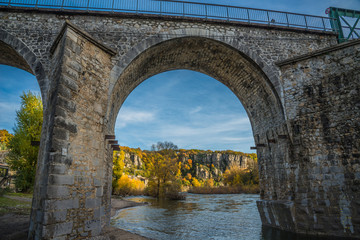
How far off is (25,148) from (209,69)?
15532 millimetres

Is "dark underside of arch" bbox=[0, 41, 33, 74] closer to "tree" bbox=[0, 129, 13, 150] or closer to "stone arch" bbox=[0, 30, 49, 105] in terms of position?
"stone arch" bbox=[0, 30, 49, 105]

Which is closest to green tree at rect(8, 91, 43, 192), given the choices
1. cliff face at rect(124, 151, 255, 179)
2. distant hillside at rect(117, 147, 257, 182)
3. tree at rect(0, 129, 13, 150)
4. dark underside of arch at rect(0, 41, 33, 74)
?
tree at rect(0, 129, 13, 150)

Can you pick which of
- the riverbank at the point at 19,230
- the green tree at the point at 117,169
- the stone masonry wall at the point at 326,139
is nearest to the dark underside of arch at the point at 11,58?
the riverbank at the point at 19,230

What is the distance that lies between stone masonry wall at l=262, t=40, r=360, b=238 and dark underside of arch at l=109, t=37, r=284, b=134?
3.40 feet

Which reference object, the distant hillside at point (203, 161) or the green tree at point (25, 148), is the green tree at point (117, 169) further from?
the distant hillside at point (203, 161)

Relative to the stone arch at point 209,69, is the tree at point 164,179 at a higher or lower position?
lower

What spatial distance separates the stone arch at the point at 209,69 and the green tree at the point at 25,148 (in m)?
11.5

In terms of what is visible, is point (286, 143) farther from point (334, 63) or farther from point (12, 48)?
point (12, 48)

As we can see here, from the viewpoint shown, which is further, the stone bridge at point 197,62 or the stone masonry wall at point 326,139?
the stone masonry wall at point 326,139

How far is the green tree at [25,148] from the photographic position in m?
16.5

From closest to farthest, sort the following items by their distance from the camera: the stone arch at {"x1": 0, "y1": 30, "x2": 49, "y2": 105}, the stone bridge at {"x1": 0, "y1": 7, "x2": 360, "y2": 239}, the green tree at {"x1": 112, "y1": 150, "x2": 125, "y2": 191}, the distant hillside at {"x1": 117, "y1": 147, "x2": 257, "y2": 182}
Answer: the stone bridge at {"x1": 0, "y1": 7, "x2": 360, "y2": 239}, the stone arch at {"x1": 0, "y1": 30, "x2": 49, "y2": 105}, the green tree at {"x1": 112, "y1": 150, "x2": 125, "y2": 191}, the distant hillside at {"x1": 117, "y1": 147, "x2": 257, "y2": 182}

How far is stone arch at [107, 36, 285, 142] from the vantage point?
8391 millimetres

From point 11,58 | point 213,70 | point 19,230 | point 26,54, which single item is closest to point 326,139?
point 213,70

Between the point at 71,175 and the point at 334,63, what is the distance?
33.0 ft
